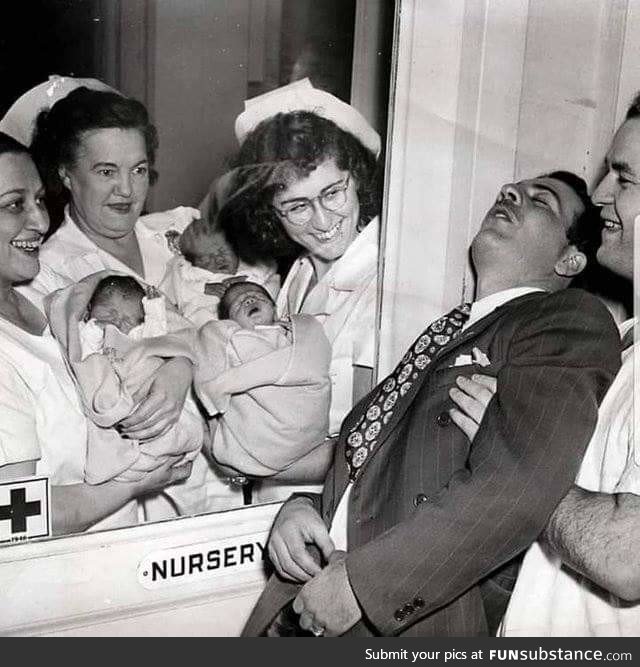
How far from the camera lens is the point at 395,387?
5.03ft

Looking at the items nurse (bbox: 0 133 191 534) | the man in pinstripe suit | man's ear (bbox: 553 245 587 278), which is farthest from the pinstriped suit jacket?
nurse (bbox: 0 133 191 534)

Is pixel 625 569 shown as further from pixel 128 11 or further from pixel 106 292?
pixel 128 11

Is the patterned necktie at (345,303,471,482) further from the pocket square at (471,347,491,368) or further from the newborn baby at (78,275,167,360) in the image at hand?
the newborn baby at (78,275,167,360)

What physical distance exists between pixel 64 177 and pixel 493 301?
2.24ft

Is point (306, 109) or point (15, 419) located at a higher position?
point (306, 109)

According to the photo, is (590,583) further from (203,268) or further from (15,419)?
(15,419)

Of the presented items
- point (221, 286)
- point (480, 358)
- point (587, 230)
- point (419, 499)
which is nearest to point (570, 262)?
point (587, 230)

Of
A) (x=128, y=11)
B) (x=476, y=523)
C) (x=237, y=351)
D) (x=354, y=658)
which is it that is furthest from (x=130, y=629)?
(x=128, y=11)

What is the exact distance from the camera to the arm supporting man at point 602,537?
1202 mm

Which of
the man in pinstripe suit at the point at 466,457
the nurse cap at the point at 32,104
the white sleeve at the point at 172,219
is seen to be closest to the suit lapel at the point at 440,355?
the man in pinstripe suit at the point at 466,457

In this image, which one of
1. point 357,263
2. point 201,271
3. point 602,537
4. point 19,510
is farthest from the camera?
point 357,263

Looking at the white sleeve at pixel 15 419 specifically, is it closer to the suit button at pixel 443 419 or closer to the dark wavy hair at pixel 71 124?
the dark wavy hair at pixel 71 124

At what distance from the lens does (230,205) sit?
5.16 ft

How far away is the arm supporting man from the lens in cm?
120
